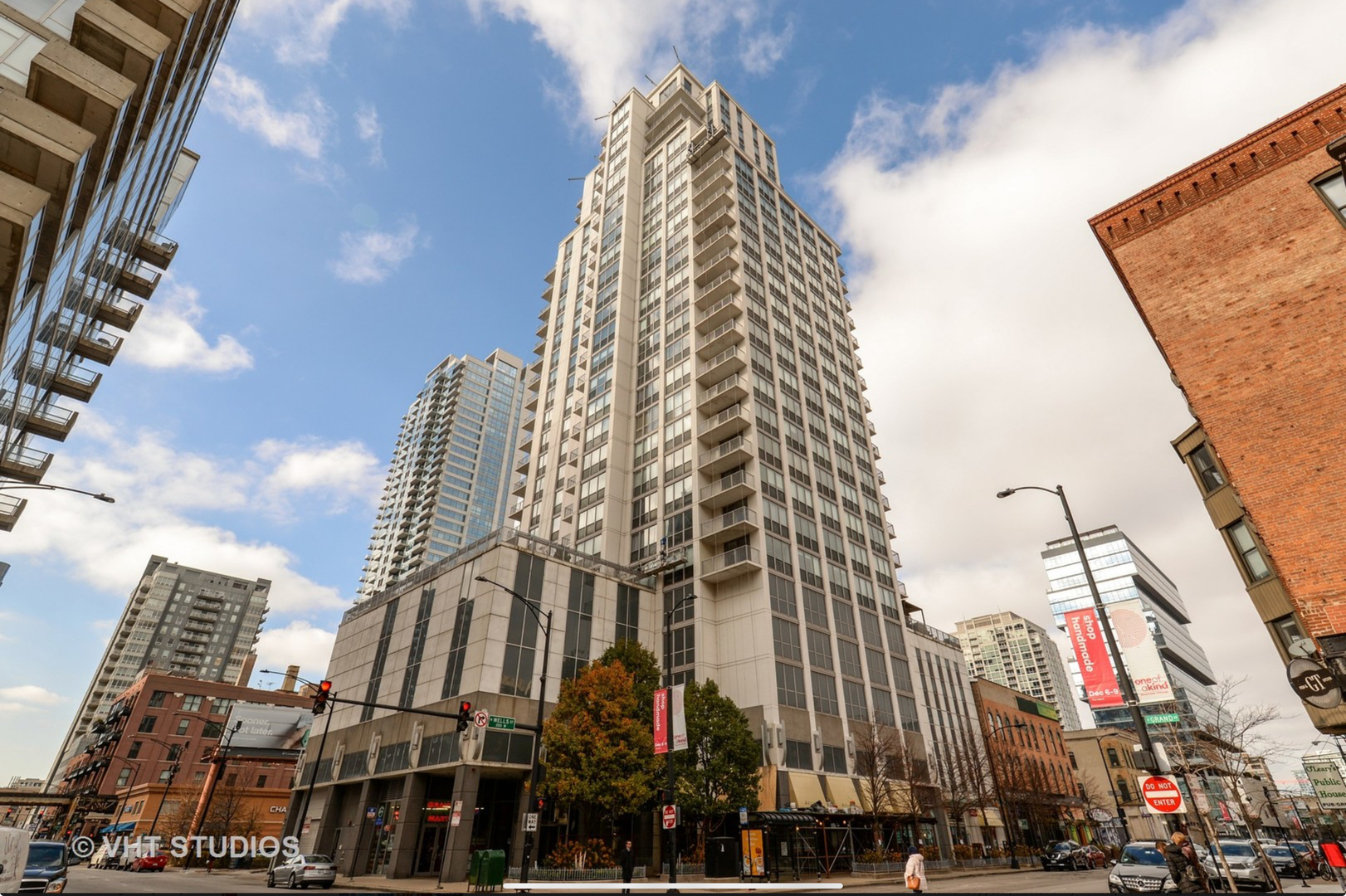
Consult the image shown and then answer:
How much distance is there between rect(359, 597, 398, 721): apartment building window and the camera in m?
46.2

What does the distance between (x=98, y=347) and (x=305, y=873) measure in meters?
30.0

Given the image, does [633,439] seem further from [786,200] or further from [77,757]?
[77,757]

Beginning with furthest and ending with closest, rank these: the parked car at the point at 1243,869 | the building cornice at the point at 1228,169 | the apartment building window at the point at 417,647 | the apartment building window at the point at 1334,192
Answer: the apartment building window at the point at 417,647, the parked car at the point at 1243,869, the building cornice at the point at 1228,169, the apartment building window at the point at 1334,192

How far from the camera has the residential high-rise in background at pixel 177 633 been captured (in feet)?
456

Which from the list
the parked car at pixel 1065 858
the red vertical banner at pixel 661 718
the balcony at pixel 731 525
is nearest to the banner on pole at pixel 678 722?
the red vertical banner at pixel 661 718

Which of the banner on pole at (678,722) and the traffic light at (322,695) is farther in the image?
the banner on pole at (678,722)

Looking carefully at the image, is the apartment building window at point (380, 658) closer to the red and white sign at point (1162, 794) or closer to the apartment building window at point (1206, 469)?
the red and white sign at point (1162, 794)

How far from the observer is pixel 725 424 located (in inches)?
2104

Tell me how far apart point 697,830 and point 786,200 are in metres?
68.8

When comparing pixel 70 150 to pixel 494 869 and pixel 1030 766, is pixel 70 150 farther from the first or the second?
pixel 1030 766

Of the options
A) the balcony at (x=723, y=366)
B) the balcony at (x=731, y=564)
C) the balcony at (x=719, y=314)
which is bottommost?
the balcony at (x=731, y=564)

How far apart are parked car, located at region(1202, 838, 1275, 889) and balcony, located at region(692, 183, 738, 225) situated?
59.1 meters

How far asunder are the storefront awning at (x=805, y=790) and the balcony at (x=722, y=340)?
3514cm

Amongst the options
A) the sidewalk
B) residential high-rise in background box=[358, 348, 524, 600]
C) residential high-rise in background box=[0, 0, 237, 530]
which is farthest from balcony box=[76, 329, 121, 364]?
residential high-rise in background box=[358, 348, 524, 600]
